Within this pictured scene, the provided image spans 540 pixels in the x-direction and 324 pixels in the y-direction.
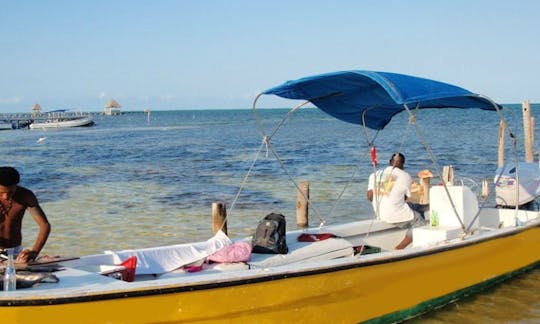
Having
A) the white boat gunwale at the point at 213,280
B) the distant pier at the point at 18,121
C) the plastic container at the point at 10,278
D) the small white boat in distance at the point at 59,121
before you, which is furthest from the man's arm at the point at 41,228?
the distant pier at the point at 18,121

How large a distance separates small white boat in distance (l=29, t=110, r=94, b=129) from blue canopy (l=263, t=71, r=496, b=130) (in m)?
76.7

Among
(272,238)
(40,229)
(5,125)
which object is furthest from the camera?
(5,125)

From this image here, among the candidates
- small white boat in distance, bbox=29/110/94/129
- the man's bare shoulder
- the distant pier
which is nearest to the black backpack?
the man's bare shoulder

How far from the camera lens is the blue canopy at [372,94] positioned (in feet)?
25.4

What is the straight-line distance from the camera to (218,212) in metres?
11.5

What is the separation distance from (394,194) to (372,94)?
5.15 ft

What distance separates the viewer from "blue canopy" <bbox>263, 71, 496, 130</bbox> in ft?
25.4

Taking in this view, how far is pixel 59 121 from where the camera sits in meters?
85.9

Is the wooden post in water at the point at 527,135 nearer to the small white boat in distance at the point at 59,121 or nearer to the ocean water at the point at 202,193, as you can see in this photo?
the ocean water at the point at 202,193

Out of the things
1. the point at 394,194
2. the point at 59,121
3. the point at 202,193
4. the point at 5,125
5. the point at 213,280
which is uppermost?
the point at 59,121

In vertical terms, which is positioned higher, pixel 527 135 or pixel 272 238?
pixel 527 135

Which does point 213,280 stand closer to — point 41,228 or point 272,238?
point 41,228

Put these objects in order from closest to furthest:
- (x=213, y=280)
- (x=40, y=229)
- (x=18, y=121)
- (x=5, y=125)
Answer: (x=213, y=280), (x=40, y=229), (x=18, y=121), (x=5, y=125)

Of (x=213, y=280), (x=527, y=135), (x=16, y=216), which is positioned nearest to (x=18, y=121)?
(x=527, y=135)
